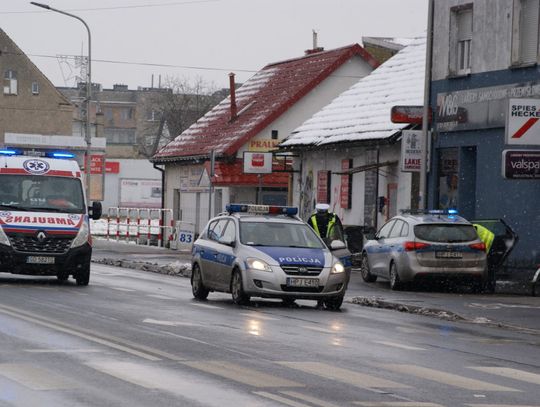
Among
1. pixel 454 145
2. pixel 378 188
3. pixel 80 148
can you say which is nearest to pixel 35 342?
pixel 454 145

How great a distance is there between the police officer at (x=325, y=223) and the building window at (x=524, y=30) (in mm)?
8107

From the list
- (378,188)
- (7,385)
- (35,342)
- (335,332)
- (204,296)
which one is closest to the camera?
(7,385)

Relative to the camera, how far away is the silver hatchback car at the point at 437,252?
92.8 feet

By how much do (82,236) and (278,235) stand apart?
488 centimetres

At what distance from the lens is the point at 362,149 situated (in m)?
43.4

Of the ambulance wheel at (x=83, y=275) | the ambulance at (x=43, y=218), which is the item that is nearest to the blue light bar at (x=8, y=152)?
the ambulance at (x=43, y=218)

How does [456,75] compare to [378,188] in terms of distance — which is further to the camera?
[378,188]

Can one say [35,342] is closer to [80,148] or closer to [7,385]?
[7,385]

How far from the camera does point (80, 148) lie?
10412 cm

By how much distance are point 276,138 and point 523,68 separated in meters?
23.4

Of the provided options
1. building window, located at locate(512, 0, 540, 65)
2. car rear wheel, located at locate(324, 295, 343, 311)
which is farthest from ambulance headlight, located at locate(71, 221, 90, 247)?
building window, located at locate(512, 0, 540, 65)

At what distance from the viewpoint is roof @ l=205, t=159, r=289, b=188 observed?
177 ft

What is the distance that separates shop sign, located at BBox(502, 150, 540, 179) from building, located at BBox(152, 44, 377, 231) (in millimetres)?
26775

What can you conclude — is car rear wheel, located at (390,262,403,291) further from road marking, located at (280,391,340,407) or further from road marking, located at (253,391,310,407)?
road marking, located at (253,391,310,407)
